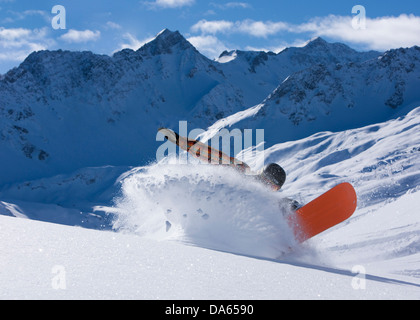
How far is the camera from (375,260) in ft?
35.4

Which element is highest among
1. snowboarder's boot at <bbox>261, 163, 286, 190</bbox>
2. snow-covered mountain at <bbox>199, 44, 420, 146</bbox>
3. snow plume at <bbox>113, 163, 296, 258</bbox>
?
snow-covered mountain at <bbox>199, 44, 420, 146</bbox>

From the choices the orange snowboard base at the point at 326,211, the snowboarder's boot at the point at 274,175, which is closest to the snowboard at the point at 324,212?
the orange snowboard base at the point at 326,211

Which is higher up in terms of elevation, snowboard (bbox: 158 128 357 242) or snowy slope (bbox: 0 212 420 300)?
snowboard (bbox: 158 128 357 242)

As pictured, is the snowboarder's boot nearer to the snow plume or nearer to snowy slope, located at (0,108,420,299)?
the snow plume

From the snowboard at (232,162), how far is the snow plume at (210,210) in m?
0.57

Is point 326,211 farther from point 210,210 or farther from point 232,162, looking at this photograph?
point 232,162

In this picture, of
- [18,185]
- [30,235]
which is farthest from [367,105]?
[30,235]

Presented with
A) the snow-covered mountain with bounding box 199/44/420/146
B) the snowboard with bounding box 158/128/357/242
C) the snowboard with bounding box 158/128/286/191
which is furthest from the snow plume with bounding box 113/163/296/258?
the snow-covered mountain with bounding box 199/44/420/146

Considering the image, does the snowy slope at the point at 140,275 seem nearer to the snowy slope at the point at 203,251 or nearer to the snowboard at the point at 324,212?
the snowy slope at the point at 203,251

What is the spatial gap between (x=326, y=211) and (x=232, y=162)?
2.95 m

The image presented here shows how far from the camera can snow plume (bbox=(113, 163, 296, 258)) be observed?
8922 millimetres

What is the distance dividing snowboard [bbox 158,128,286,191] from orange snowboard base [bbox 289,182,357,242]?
1.21 m
